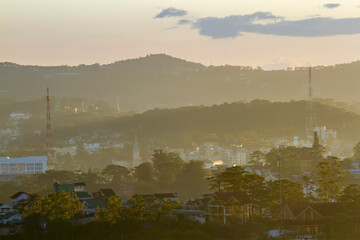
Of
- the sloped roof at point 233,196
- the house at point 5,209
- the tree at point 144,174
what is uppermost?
the tree at point 144,174

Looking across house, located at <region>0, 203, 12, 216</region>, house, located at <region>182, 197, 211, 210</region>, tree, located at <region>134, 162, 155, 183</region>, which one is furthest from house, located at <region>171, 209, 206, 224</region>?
tree, located at <region>134, 162, 155, 183</region>

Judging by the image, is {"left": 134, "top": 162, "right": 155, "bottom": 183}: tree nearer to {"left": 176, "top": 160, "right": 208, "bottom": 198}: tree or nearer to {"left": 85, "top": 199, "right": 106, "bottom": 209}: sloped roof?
{"left": 176, "top": 160, "right": 208, "bottom": 198}: tree

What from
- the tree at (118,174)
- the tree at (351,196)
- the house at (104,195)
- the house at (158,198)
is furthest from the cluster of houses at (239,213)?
the tree at (118,174)

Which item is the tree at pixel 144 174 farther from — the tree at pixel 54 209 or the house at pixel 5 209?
the tree at pixel 54 209

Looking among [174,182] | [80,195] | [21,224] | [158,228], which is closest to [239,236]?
[158,228]

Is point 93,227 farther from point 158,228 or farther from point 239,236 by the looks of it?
point 239,236

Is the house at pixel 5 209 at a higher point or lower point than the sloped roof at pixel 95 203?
lower

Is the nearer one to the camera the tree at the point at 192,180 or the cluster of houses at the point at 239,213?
the cluster of houses at the point at 239,213
